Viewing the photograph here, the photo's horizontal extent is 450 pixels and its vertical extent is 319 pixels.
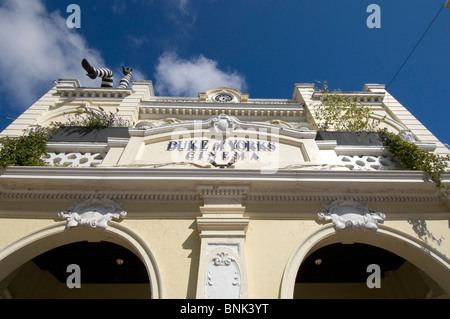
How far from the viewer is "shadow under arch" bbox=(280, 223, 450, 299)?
483cm

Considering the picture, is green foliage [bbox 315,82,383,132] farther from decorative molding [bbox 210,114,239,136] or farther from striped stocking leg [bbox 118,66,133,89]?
striped stocking leg [bbox 118,66,133,89]

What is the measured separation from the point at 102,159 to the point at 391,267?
7359 mm

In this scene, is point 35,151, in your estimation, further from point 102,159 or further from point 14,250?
point 14,250

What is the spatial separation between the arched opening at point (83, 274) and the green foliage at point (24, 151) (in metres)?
2.01

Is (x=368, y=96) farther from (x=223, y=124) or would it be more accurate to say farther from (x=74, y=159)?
(x=74, y=159)

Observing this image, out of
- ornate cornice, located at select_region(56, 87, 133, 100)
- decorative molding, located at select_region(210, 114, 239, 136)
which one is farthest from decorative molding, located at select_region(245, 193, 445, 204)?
ornate cornice, located at select_region(56, 87, 133, 100)

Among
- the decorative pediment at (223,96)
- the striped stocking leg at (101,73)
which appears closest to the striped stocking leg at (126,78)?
the striped stocking leg at (101,73)

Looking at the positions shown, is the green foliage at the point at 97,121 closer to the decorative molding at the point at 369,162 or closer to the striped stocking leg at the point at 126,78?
the striped stocking leg at the point at 126,78

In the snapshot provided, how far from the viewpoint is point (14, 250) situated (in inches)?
192

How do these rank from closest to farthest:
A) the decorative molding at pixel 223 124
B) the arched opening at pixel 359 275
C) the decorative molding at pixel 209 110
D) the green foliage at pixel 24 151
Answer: the green foliage at pixel 24 151 → the arched opening at pixel 359 275 → the decorative molding at pixel 223 124 → the decorative molding at pixel 209 110

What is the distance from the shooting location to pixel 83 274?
23.2 ft

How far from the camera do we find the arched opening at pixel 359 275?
252 inches

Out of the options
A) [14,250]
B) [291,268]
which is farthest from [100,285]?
[291,268]

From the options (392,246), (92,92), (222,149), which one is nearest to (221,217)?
(222,149)
